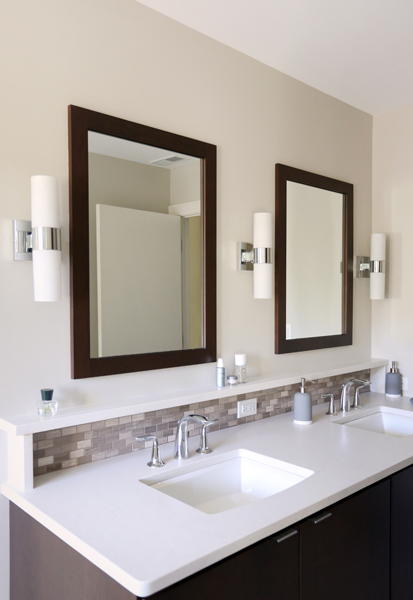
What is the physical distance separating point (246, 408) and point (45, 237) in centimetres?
117

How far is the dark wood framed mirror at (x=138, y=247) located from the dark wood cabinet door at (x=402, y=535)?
0.83 meters

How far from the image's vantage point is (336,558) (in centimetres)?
147

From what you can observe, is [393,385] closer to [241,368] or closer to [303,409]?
[303,409]

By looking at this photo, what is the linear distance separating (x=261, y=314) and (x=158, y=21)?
1.27m

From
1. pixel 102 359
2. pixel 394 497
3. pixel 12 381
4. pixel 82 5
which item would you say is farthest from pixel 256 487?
pixel 82 5

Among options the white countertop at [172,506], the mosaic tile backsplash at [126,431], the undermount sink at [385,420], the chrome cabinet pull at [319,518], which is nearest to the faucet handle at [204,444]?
the white countertop at [172,506]

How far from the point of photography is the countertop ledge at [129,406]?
145cm

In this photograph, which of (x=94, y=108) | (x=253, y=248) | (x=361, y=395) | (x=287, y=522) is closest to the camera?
(x=287, y=522)

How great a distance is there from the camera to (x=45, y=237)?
1.47 m

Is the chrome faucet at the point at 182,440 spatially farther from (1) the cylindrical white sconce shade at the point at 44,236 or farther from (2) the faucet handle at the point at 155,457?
(1) the cylindrical white sconce shade at the point at 44,236

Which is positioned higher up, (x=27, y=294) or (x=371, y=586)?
(x=27, y=294)

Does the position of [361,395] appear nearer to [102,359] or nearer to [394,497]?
[394,497]

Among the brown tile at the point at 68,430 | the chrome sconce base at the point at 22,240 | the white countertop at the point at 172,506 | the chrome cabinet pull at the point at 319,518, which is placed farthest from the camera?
the brown tile at the point at 68,430

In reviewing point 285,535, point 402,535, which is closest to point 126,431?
point 285,535
